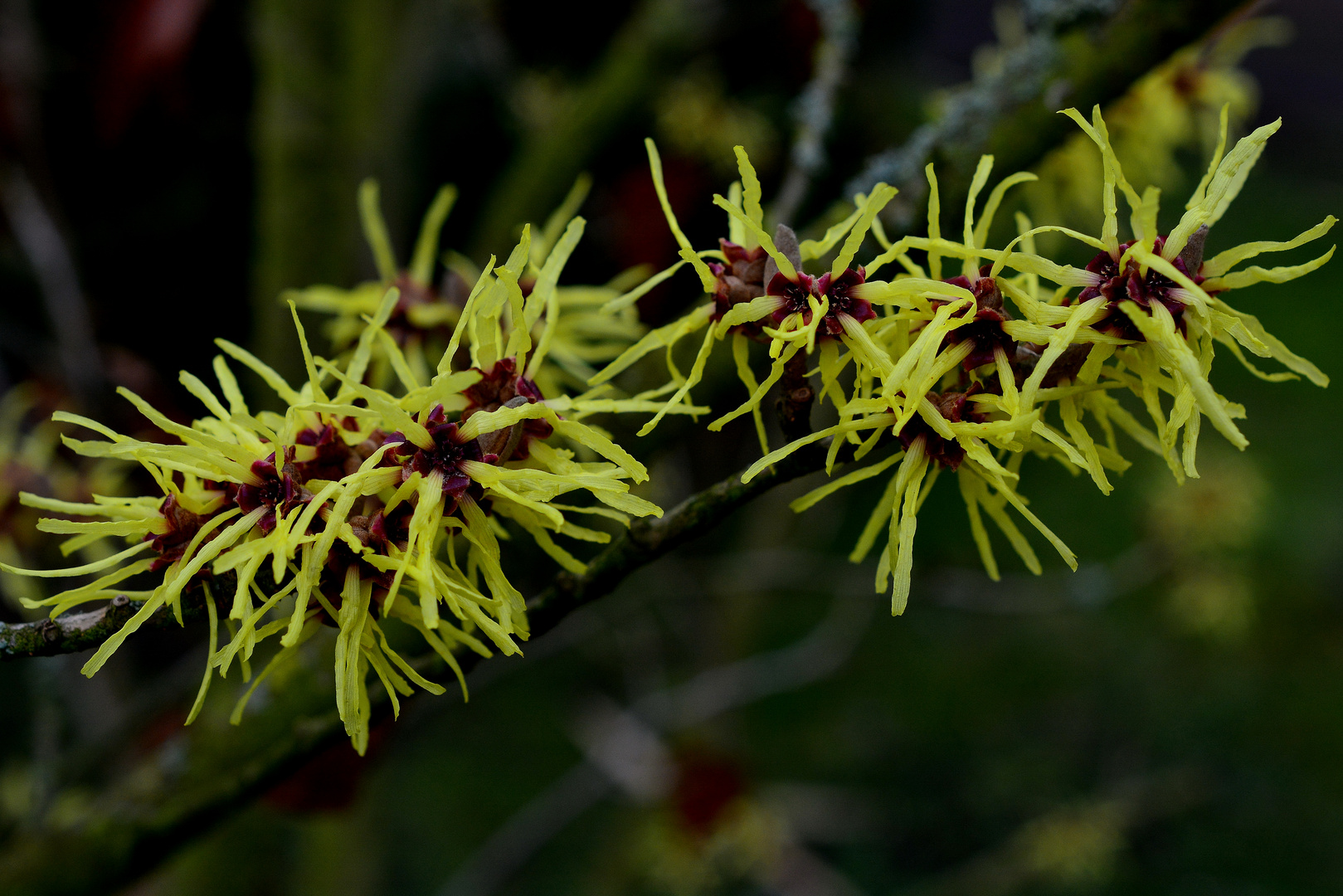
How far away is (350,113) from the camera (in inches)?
49.1

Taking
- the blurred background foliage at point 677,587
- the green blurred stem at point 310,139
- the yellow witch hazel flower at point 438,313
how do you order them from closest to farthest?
the yellow witch hazel flower at point 438,313, the green blurred stem at point 310,139, the blurred background foliage at point 677,587

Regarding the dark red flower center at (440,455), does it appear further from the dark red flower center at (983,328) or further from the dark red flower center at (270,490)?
the dark red flower center at (983,328)

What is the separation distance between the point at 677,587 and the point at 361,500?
1.80 m

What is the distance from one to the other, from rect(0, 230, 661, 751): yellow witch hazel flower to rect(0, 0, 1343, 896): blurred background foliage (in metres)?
0.73

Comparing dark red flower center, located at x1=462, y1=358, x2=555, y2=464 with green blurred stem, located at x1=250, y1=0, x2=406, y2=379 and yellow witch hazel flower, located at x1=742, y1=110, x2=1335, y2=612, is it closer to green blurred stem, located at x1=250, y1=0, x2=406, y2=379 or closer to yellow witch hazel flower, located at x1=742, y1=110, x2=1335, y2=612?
yellow witch hazel flower, located at x1=742, y1=110, x2=1335, y2=612

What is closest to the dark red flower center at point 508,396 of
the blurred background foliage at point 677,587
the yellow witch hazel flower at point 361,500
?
the yellow witch hazel flower at point 361,500

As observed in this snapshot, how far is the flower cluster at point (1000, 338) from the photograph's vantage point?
15.2 inches

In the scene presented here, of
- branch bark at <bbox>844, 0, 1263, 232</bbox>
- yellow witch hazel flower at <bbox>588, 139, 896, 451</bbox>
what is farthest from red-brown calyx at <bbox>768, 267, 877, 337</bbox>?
branch bark at <bbox>844, 0, 1263, 232</bbox>

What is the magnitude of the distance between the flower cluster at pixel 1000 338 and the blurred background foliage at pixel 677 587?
80 centimetres

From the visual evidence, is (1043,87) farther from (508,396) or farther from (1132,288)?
(508,396)

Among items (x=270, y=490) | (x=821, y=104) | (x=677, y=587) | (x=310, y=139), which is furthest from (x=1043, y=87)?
(x=677, y=587)

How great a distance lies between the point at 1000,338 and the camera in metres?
0.42

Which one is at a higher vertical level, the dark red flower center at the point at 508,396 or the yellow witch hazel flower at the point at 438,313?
the yellow witch hazel flower at the point at 438,313

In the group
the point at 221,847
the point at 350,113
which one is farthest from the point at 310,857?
the point at 350,113
